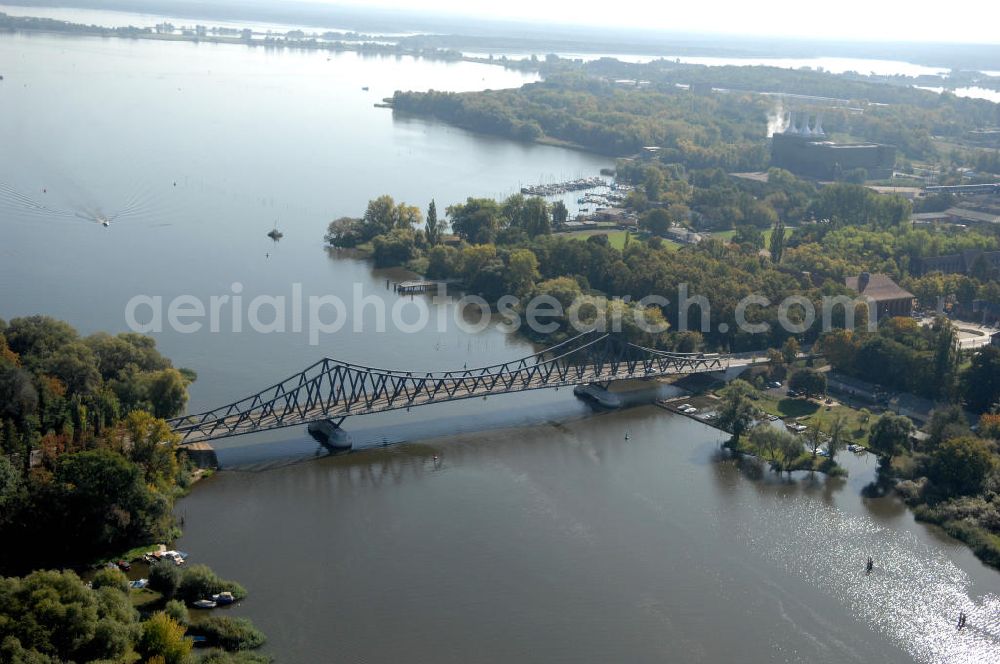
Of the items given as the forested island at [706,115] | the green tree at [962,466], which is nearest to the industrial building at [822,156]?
the forested island at [706,115]

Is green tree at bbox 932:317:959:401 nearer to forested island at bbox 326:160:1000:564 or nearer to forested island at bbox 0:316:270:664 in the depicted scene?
forested island at bbox 326:160:1000:564

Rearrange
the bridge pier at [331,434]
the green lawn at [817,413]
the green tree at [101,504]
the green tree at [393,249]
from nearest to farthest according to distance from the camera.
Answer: the green tree at [101,504], the bridge pier at [331,434], the green lawn at [817,413], the green tree at [393,249]

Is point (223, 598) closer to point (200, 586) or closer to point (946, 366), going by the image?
point (200, 586)

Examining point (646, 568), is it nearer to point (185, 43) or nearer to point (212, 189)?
point (212, 189)

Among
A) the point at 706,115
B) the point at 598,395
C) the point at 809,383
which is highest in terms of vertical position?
the point at 706,115

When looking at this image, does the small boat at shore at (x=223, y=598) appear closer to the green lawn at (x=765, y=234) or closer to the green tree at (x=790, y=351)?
the green tree at (x=790, y=351)

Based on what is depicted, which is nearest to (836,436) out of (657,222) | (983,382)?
(983,382)
